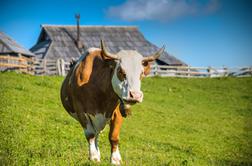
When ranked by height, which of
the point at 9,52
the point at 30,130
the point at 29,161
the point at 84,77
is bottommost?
the point at 29,161

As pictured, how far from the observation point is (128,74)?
19.8ft

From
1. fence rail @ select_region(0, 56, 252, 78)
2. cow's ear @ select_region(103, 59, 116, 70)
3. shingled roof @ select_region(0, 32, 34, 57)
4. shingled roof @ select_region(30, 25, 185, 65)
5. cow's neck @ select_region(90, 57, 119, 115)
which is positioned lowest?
cow's neck @ select_region(90, 57, 119, 115)

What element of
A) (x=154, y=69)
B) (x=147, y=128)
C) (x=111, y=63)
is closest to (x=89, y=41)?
(x=154, y=69)

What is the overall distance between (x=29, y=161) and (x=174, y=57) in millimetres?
41324

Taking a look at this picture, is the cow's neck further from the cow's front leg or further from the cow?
the cow's front leg

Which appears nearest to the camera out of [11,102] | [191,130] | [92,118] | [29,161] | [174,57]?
[29,161]

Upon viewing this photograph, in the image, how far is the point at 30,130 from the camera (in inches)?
413

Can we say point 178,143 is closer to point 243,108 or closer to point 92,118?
point 92,118

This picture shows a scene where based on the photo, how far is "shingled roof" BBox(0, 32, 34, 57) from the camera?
3506cm

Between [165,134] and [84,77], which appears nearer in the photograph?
[84,77]

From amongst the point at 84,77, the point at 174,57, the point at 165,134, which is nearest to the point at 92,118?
the point at 84,77

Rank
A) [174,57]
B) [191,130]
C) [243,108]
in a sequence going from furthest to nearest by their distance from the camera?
[174,57] → [243,108] → [191,130]

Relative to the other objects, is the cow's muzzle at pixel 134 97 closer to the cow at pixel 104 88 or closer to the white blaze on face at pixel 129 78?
the white blaze on face at pixel 129 78

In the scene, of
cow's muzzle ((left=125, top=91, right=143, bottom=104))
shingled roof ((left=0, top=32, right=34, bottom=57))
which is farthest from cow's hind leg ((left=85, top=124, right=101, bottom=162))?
shingled roof ((left=0, top=32, right=34, bottom=57))
